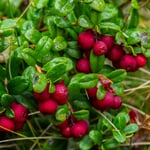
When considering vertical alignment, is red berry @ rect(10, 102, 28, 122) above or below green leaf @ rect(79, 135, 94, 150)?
above

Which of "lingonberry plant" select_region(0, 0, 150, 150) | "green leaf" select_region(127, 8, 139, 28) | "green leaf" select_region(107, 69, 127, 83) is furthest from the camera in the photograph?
"green leaf" select_region(127, 8, 139, 28)

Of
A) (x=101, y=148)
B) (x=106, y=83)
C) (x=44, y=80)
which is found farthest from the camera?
(x=101, y=148)

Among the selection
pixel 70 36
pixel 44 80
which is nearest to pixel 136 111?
pixel 70 36

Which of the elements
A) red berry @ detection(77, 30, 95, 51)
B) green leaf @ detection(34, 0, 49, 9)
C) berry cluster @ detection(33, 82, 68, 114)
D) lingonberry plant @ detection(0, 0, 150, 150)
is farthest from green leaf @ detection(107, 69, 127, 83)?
green leaf @ detection(34, 0, 49, 9)

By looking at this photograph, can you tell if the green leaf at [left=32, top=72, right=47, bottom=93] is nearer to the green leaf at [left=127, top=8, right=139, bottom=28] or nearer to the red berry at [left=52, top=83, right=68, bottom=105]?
the red berry at [left=52, top=83, right=68, bottom=105]

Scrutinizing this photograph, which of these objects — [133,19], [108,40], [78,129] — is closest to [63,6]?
[108,40]

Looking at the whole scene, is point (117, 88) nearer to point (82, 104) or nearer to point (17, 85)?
point (82, 104)

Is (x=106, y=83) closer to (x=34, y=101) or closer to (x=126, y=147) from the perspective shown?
(x=34, y=101)
